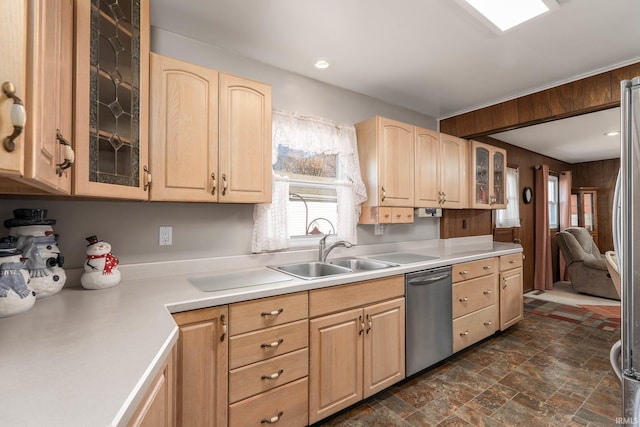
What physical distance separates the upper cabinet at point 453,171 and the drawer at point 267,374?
2160 millimetres

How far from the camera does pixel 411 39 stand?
1.99m

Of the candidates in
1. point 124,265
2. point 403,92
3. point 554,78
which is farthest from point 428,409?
point 554,78

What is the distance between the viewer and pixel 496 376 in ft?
7.74

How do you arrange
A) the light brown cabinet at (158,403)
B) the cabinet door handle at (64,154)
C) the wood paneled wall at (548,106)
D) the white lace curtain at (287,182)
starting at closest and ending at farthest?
the light brown cabinet at (158,403), the cabinet door handle at (64,154), the white lace curtain at (287,182), the wood paneled wall at (548,106)

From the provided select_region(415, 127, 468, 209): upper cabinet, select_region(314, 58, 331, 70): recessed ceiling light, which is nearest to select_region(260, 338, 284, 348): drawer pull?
select_region(415, 127, 468, 209): upper cabinet

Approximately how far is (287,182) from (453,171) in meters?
1.92

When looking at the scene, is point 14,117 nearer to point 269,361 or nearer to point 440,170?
point 269,361

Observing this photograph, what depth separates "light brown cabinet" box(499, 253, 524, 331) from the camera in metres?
3.10

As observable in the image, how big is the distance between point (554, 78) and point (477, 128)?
0.77 metres

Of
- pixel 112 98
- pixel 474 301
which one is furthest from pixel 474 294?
pixel 112 98

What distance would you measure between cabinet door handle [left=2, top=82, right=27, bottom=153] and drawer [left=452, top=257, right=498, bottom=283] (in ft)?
8.85

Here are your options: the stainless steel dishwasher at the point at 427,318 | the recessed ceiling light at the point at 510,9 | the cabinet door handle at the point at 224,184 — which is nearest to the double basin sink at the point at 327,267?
the stainless steel dishwasher at the point at 427,318

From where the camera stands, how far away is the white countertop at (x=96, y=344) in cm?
60

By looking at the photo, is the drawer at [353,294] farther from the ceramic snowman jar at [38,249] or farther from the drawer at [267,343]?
the ceramic snowman jar at [38,249]
